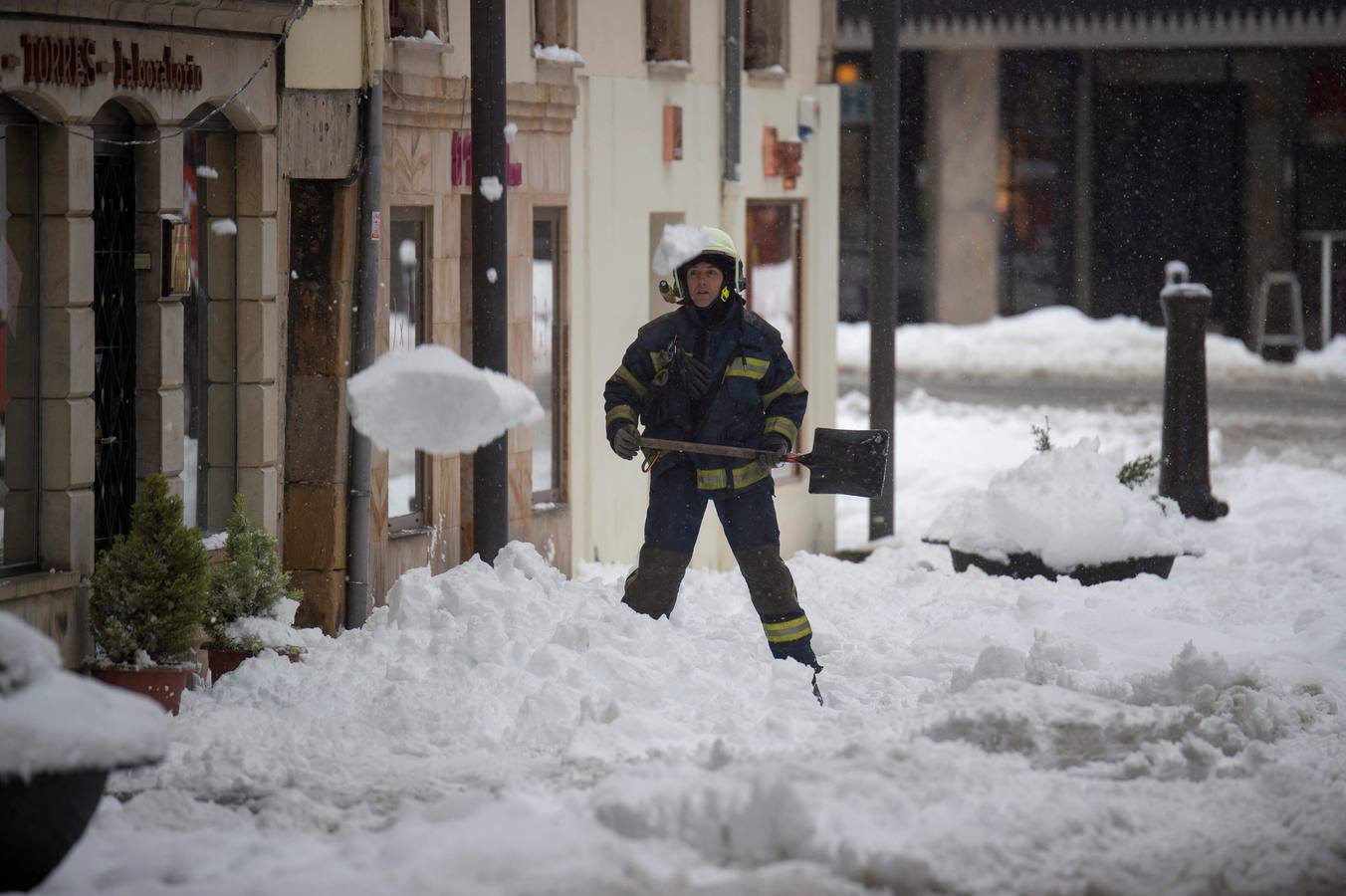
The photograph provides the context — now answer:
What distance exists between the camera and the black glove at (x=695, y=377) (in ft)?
32.1

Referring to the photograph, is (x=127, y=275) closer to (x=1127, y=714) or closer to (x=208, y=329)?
(x=208, y=329)

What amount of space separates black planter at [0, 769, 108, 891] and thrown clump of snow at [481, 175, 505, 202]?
4.79 m

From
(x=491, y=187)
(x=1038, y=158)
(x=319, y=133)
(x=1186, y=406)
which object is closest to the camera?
(x=491, y=187)

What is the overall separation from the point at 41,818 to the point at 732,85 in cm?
1020

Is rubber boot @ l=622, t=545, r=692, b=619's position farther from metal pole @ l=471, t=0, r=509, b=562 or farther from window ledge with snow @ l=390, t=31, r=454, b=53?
window ledge with snow @ l=390, t=31, r=454, b=53

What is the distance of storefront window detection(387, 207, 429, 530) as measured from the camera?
1195 cm

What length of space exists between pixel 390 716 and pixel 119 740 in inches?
110

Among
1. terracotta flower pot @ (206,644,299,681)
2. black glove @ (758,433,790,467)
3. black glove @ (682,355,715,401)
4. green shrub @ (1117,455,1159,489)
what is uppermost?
black glove @ (682,355,715,401)

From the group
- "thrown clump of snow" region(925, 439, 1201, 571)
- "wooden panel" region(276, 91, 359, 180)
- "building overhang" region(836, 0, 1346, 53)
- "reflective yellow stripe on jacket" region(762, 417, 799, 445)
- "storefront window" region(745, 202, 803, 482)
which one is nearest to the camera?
"reflective yellow stripe on jacket" region(762, 417, 799, 445)

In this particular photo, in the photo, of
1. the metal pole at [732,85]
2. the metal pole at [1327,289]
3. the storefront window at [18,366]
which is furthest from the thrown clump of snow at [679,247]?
the metal pole at [1327,289]

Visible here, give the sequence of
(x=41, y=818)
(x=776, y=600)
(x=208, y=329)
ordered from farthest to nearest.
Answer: (x=208, y=329) < (x=776, y=600) < (x=41, y=818)

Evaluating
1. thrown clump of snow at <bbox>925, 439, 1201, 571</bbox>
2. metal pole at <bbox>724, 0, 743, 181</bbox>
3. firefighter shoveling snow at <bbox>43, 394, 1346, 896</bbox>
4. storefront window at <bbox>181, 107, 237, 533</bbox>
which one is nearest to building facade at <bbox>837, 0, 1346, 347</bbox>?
metal pole at <bbox>724, 0, 743, 181</bbox>

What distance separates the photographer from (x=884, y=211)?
612 inches

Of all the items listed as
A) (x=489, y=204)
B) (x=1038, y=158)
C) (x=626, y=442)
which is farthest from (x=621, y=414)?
(x=1038, y=158)
